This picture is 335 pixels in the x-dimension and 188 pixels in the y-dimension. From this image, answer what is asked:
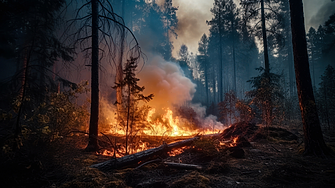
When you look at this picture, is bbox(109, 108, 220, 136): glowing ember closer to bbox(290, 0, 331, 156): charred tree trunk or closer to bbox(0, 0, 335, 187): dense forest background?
bbox(0, 0, 335, 187): dense forest background

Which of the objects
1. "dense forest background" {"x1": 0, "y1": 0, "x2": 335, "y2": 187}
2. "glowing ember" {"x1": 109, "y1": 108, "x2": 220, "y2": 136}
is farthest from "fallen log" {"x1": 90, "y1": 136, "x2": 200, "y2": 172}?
"glowing ember" {"x1": 109, "y1": 108, "x2": 220, "y2": 136}

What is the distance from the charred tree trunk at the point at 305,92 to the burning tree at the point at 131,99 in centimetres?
676

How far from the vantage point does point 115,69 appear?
19156 mm

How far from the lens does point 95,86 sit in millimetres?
7551

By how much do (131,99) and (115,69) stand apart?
1281 centimetres

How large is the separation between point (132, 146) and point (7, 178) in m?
4.80

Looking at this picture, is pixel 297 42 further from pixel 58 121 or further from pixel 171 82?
pixel 171 82

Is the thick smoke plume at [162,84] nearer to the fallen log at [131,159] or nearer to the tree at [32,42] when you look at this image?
the tree at [32,42]

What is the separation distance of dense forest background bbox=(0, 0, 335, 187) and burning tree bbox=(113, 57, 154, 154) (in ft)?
0.17

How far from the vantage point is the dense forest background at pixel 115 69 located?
4.97 metres

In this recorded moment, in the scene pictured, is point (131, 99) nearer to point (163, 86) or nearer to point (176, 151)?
point (176, 151)

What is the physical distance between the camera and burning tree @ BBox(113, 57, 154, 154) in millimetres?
7424

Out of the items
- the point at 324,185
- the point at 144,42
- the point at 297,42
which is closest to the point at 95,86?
the point at 324,185

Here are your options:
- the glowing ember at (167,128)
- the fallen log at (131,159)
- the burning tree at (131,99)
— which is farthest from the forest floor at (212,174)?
the glowing ember at (167,128)
